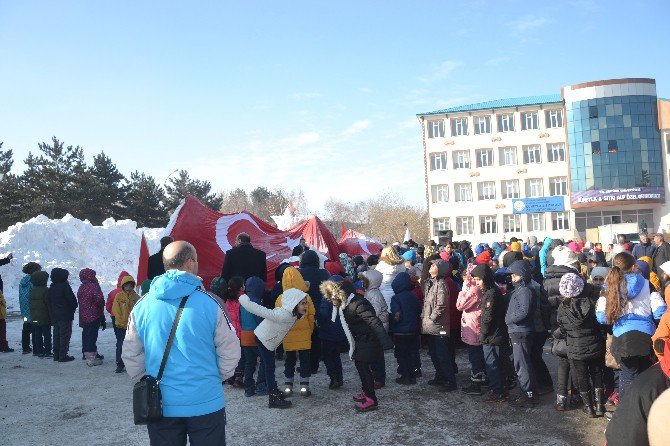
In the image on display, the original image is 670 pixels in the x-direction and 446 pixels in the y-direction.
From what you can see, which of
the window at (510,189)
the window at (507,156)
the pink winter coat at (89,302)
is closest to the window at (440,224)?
the window at (510,189)

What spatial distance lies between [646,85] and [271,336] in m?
53.1

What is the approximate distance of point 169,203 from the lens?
151 ft

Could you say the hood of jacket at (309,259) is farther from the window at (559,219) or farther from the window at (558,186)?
the window at (558,186)

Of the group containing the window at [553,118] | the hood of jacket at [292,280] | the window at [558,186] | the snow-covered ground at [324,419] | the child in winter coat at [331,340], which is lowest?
the snow-covered ground at [324,419]

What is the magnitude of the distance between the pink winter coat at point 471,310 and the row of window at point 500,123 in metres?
48.0

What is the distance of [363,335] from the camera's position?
237 inches

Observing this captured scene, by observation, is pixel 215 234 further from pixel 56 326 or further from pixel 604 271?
pixel 604 271

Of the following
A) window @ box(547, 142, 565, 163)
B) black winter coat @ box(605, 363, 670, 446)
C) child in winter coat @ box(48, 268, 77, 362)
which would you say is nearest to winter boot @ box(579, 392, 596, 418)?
black winter coat @ box(605, 363, 670, 446)

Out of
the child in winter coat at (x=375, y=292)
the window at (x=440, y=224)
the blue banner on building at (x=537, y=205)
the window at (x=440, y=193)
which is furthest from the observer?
the window at (x=440, y=224)

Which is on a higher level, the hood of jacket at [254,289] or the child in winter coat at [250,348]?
the hood of jacket at [254,289]

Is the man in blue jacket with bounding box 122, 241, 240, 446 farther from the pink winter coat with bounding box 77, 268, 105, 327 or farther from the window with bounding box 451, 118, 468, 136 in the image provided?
the window with bounding box 451, 118, 468, 136

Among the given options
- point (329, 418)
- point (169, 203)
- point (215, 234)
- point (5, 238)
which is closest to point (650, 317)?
point (329, 418)

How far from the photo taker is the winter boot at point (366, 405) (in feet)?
19.3

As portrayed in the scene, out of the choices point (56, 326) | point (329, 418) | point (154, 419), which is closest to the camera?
point (154, 419)
